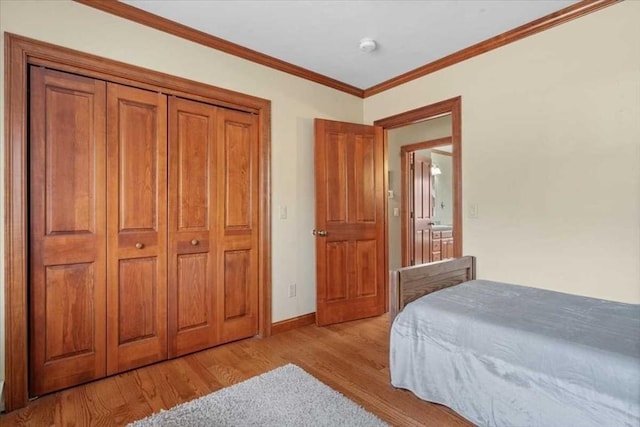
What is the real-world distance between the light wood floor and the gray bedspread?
175 mm

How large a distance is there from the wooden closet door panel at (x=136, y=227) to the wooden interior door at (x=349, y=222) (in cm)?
136

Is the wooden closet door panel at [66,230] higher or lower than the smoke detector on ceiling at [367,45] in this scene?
lower

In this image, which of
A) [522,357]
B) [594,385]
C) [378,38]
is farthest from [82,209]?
[594,385]

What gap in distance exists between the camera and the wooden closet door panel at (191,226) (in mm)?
2387

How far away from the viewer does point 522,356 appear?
1468 mm

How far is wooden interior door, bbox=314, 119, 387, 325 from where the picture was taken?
308 cm

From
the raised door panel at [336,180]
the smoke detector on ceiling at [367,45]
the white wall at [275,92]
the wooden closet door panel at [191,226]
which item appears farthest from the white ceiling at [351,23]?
the raised door panel at [336,180]

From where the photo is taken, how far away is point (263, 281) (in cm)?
283

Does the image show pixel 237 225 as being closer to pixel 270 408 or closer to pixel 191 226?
pixel 191 226

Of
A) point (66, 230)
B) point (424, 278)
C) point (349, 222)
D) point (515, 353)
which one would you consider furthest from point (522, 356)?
point (66, 230)

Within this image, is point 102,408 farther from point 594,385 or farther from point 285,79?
point 285,79

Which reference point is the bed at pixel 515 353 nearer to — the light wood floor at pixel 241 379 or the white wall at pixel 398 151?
the light wood floor at pixel 241 379

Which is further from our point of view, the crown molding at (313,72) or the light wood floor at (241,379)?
the crown molding at (313,72)

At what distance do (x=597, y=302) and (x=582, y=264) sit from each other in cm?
28
